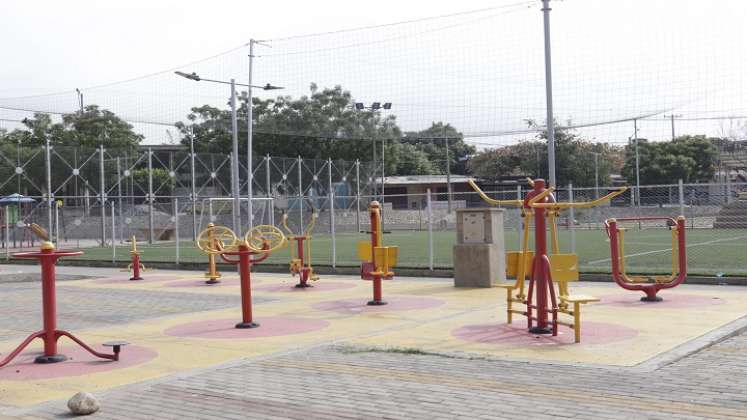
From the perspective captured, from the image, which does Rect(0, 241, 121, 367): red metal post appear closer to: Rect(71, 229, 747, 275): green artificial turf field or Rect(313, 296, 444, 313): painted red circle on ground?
Rect(313, 296, 444, 313): painted red circle on ground


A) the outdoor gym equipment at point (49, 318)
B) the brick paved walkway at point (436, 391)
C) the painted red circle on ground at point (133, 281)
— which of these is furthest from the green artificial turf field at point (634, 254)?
the outdoor gym equipment at point (49, 318)

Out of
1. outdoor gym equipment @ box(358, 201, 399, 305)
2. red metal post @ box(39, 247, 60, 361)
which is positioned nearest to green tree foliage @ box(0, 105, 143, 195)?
outdoor gym equipment @ box(358, 201, 399, 305)

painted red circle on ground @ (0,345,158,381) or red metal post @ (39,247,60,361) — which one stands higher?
red metal post @ (39,247,60,361)

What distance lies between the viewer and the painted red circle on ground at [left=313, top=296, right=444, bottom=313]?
12.4 metres

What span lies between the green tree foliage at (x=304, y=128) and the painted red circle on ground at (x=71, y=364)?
31293mm

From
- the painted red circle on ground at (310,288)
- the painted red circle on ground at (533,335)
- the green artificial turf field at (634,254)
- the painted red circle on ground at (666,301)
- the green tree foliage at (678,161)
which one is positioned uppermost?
the green tree foliage at (678,161)

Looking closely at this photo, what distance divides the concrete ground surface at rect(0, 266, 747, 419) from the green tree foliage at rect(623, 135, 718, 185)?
53837 millimetres

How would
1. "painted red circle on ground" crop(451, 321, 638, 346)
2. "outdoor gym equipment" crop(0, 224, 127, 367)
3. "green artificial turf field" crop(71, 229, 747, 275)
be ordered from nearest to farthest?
"outdoor gym equipment" crop(0, 224, 127, 367) → "painted red circle on ground" crop(451, 321, 638, 346) → "green artificial turf field" crop(71, 229, 747, 275)

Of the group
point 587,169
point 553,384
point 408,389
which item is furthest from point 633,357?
point 587,169

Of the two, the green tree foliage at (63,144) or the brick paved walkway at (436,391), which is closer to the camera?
the brick paved walkway at (436,391)

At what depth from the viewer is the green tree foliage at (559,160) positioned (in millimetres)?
63938

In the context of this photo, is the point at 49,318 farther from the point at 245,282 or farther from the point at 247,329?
the point at 247,329

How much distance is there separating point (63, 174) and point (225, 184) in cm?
932

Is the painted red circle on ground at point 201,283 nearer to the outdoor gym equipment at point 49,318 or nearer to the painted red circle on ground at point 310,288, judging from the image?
the painted red circle on ground at point 310,288
